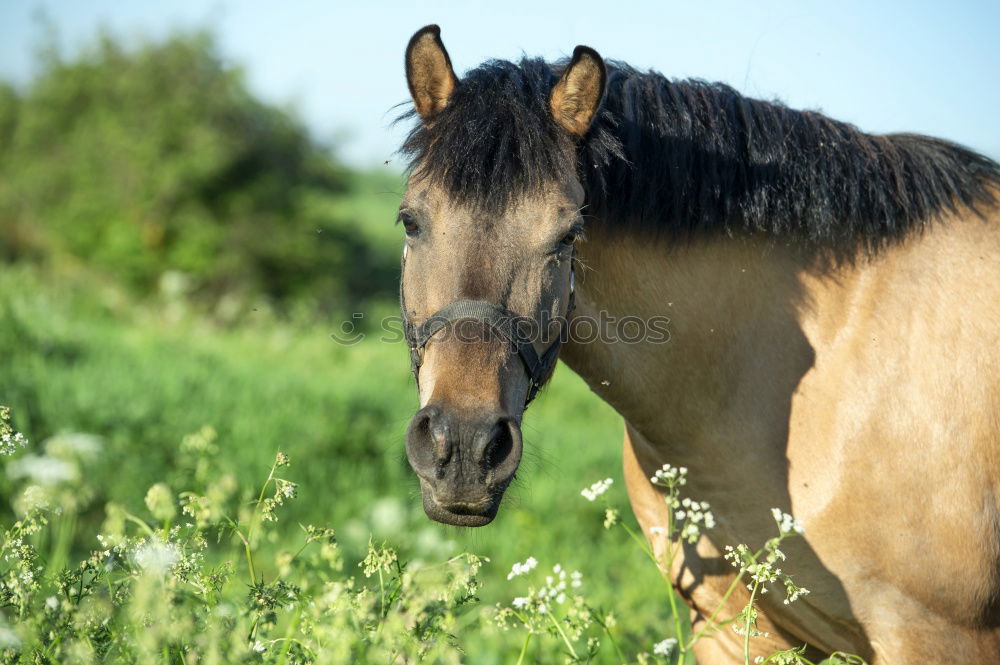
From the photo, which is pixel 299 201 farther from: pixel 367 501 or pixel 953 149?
pixel 953 149

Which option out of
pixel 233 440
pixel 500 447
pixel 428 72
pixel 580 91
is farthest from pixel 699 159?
pixel 233 440

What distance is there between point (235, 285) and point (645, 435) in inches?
562

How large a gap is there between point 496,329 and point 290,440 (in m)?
5.57

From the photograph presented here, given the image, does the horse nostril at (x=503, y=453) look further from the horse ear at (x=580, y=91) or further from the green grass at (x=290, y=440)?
the green grass at (x=290, y=440)

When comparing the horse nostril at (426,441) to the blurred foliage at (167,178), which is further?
the blurred foliage at (167,178)

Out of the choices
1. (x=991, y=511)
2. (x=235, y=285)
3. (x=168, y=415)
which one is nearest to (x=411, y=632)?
(x=991, y=511)

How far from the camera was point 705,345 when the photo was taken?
3107 mm

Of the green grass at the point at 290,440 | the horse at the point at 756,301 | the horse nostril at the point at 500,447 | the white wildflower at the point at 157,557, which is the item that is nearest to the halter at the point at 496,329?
the horse at the point at 756,301

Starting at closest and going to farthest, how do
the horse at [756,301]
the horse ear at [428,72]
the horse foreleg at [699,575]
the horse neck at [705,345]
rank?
the horse at [756,301] < the horse ear at [428,72] < the horse neck at [705,345] < the horse foreleg at [699,575]

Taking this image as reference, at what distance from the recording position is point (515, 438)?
240 cm

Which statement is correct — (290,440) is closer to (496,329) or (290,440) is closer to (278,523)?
(278,523)

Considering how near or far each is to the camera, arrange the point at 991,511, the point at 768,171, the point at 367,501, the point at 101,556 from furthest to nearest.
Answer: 1. the point at 367,501
2. the point at 768,171
3. the point at 991,511
4. the point at 101,556

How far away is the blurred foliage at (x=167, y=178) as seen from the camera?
16.0 m

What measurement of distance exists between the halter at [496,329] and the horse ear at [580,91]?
1.55 feet
